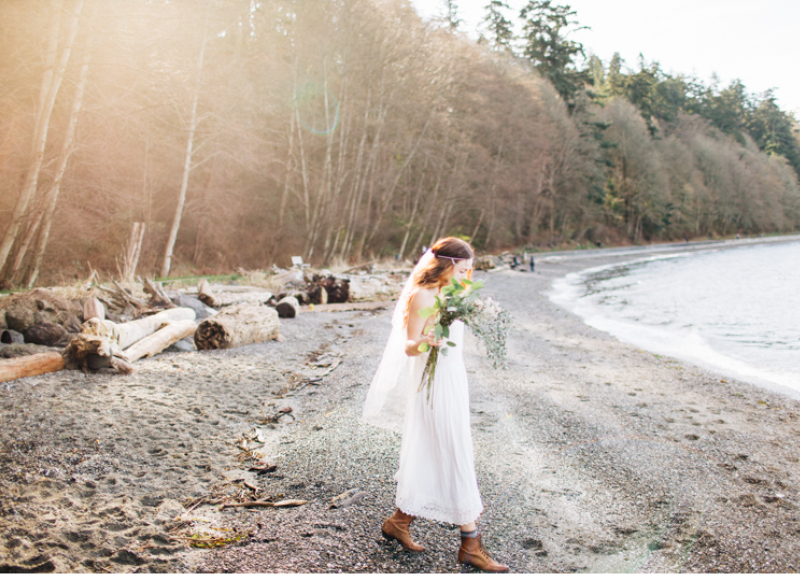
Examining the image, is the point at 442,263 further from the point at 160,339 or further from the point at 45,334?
the point at 45,334

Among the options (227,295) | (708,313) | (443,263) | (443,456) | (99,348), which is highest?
(443,263)

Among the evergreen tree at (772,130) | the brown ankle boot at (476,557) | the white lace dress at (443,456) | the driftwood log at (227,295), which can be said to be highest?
the evergreen tree at (772,130)

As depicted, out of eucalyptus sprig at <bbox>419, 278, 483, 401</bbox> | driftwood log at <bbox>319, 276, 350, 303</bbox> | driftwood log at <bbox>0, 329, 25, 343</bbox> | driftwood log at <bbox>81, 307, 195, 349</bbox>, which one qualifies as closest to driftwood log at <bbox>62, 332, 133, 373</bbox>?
driftwood log at <bbox>81, 307, 195, 349</bbox>

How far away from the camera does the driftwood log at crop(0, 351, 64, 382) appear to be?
5902 mm

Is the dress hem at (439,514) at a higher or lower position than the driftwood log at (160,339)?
lower

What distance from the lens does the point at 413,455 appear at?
3.40m

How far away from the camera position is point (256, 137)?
2250 cm

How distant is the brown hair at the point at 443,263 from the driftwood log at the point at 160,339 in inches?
224

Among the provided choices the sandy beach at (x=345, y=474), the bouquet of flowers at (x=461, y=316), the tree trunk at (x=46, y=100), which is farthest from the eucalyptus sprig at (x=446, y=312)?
the tree trunk at (x=46, y=100)

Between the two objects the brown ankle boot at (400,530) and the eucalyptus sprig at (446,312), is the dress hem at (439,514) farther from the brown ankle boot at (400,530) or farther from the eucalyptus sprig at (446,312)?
the eucalyptus sprig at (446,312)

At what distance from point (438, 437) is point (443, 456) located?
13 cm

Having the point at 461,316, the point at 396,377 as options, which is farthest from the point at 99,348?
the point at 461,316

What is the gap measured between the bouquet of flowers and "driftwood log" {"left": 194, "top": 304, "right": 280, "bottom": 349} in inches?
251

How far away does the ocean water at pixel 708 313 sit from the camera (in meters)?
11.0
